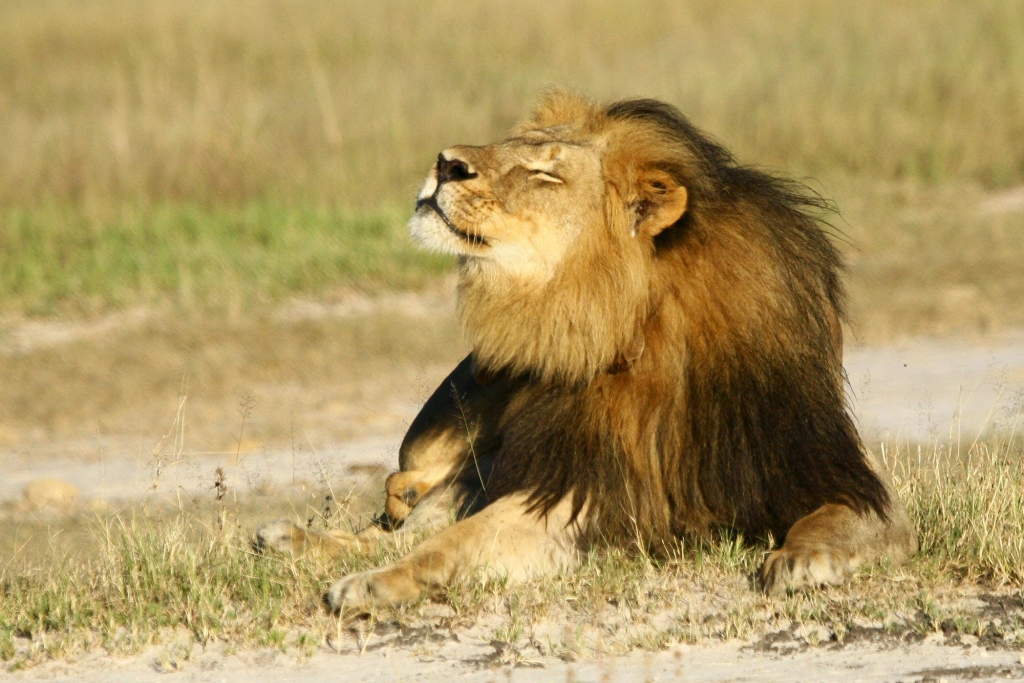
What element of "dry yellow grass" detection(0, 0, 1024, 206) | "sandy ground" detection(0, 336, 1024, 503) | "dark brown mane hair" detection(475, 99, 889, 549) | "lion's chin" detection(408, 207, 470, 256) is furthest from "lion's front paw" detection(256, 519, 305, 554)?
"dry yellow grass" detection(0, 0, 1024, 206)

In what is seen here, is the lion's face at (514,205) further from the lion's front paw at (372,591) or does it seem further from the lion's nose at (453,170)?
the lion's front paw at (372,591)

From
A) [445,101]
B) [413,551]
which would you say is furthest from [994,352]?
[445,101]

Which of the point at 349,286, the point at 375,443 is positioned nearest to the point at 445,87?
the point at 349,286

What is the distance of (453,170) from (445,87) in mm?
9511

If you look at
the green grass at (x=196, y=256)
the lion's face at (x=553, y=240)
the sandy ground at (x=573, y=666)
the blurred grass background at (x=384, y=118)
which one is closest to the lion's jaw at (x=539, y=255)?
the lion's face at (x=553, y=240)

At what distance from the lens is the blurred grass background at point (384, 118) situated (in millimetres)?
9523

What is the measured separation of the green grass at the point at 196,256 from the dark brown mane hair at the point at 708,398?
16.7 ft

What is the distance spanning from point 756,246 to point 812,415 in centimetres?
46

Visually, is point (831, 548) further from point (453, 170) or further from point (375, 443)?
point (375, 443)

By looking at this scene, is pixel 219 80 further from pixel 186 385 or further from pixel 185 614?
pixel 185 614

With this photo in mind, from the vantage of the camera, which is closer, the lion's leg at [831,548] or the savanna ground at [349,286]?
the lion's leg at [831,548]

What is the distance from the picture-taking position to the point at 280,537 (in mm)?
4125

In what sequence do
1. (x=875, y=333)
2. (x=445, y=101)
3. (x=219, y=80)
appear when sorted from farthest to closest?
(x=219, y=80) → (x=445, y=101) → (x=875, y=333)

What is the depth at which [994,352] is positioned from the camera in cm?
761
